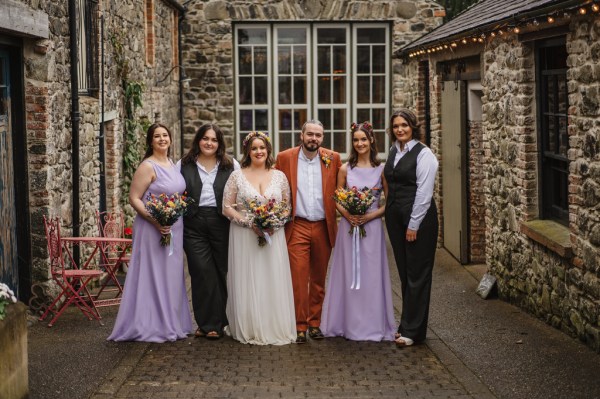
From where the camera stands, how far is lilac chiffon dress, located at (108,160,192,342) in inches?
350

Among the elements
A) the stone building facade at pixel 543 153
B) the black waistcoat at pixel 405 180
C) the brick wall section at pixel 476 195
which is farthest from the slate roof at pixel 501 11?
the black waistcoat at pixel 405 180

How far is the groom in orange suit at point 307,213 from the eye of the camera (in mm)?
8891

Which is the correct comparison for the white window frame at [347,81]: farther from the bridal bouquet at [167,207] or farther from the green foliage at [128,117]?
the bridal bouquet at [167,207]

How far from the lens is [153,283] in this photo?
8.94 meters

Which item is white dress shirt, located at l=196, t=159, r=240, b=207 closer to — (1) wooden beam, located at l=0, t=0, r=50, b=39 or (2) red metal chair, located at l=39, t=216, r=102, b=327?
(2) red metal chair, located at l=39, t=216, r=102, b=327

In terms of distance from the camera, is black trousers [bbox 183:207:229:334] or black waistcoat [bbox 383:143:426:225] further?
black trousers [bbox 183:207:229:334]

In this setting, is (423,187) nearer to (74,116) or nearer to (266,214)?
(266,214)

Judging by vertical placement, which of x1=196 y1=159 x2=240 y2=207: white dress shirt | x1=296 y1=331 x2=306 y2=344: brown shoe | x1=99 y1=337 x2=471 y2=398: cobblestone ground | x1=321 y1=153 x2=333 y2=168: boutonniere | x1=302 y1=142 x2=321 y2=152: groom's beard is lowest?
x1=99 y1=337 x2=471 y2=398: cobblestone ground

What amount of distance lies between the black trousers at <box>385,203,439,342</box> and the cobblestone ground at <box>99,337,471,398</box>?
0.66 ft

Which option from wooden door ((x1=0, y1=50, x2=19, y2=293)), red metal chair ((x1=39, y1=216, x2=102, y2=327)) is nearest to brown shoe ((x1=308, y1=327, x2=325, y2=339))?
red metal chair ((x1=39, y1=216, x2=102, y2=327))

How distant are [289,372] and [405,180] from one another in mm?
1977

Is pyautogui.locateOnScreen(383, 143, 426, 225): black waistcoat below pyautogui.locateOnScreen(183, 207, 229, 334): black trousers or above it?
above

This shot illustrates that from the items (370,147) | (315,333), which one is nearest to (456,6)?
(370,147)

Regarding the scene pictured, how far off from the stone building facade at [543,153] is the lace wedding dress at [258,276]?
7.91 ft
